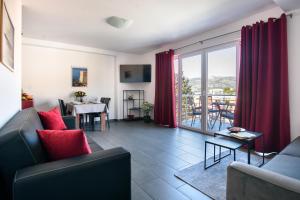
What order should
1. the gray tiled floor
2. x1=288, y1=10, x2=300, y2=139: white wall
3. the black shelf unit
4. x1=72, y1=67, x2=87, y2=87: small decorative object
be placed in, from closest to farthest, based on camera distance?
the gray tiled floor → x1=288, y1=10, x2=300, y2=139: white wall → x1=72, y1=67, x2=87, y2=87: small decorative object → the black shelf unit

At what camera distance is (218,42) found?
3846 mm

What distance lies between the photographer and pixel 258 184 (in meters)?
1.03

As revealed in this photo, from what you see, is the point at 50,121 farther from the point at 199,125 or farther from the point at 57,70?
the point at 199,125

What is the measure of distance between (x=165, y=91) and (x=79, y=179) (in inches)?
169

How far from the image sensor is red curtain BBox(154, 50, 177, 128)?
16.3 ft

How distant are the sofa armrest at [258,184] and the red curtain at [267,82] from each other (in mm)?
2207

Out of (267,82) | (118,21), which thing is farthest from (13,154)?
(267,82)

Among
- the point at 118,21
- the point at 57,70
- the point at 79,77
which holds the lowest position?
the point at 79,77

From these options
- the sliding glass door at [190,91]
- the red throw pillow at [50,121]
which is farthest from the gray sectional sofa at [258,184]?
the sliding glass door at [190,91]

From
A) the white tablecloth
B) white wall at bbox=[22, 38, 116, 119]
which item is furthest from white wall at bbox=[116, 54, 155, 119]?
the white tablecloth

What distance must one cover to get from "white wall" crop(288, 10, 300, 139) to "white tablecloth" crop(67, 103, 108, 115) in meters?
3.95

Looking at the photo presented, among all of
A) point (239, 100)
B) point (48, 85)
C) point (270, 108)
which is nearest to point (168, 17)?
point (239, 100)

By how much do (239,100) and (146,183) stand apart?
7.80 feet

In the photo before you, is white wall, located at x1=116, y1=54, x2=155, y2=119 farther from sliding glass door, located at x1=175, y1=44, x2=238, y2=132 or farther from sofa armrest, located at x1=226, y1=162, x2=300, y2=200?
sofa armrest, located at x1=226, y1=162, x2=300, y2=200
